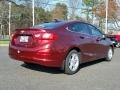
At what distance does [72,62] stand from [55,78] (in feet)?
3.17

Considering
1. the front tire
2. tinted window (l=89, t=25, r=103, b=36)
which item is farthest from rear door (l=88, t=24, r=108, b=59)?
the front tire

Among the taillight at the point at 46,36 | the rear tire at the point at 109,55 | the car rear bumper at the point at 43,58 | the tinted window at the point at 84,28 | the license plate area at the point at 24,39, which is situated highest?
the tinted window at the point at 84,28

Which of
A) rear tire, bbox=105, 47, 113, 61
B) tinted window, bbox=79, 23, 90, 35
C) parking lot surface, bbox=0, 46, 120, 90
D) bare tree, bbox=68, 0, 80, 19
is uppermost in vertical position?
bare tree, bbox=68, 0, 80, 19

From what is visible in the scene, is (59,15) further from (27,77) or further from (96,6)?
(27,77)

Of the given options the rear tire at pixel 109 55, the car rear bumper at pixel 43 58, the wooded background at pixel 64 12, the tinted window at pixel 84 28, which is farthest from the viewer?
the wooded background at pixel 64 12

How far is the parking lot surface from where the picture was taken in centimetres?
707

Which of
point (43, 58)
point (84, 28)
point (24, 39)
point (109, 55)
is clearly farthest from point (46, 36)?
point (109, 55)

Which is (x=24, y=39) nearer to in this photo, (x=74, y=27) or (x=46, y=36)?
(x=46, y=36)

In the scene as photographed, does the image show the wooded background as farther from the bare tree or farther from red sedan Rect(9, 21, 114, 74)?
red sedan Rect(9, 21, 114, 74)

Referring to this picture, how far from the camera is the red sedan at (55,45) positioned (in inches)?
324

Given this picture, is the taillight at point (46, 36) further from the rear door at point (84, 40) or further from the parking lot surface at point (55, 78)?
the parking lot surface at point (55, 78)

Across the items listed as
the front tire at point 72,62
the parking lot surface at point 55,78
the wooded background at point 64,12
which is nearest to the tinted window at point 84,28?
the front tire at point 72,62

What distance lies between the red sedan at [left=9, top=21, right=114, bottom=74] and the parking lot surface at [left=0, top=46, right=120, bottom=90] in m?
0.35

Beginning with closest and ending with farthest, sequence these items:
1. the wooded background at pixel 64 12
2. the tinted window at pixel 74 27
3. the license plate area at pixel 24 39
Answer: the license plate area at pixel 24 39
the tinted window at pixel 74 27
the wooded background at pixel 64 12
